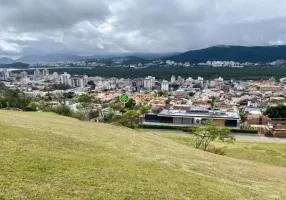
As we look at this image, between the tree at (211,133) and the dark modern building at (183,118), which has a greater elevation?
the tree at (211,133)

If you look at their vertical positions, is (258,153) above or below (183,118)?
above

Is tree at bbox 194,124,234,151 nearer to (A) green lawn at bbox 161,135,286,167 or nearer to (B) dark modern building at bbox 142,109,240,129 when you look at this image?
(A) green lawn at bbox 161,135,286,167

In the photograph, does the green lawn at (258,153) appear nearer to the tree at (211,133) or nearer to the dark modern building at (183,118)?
the tree at (211,133)

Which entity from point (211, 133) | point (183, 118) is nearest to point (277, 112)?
point (183, 118)

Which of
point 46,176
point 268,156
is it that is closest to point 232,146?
point 268,156

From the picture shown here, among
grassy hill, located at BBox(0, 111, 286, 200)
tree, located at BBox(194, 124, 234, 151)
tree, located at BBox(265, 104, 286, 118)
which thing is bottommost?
tree, located at BBox(265, 104, 286, 118)

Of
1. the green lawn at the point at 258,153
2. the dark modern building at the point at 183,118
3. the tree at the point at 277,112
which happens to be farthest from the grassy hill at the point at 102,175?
the tree at the point at 277,112

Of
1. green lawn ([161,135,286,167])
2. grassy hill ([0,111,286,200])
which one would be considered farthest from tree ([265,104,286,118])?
grassy hill ([0,111,286,200])

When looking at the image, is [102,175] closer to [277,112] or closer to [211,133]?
[211,133]
